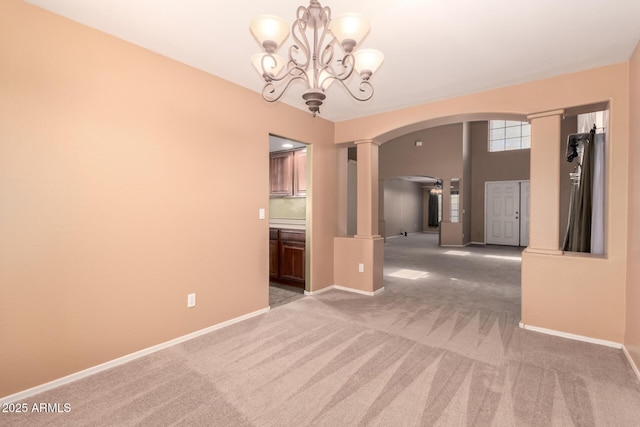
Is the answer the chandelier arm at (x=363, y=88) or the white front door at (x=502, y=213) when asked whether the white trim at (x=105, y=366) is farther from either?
the white front door at (x=502, y=213)

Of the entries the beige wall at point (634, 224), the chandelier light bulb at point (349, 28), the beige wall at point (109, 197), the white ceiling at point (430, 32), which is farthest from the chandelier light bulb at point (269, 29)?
the beige wall at point (634, 224)

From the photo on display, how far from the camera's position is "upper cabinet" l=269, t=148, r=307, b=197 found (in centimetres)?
462

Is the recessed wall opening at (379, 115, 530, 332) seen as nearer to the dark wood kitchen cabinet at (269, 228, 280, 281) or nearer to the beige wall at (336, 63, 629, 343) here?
the dark wood kitchen cabinet at (269, 228, 280, 281)

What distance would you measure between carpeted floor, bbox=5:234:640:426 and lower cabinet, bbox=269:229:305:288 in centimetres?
104

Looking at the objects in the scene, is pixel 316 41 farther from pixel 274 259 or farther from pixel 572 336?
pixel 274 259

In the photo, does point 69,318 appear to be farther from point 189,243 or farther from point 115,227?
point 189,243

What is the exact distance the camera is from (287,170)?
4.84 meters

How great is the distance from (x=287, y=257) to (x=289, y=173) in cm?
129

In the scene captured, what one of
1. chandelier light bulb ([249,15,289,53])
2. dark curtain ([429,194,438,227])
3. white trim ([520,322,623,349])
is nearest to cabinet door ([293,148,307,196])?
chandelier light bulb ([249,15,289,53])

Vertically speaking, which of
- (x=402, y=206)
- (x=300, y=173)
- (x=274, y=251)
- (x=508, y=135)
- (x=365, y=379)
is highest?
(x=508, y=135)

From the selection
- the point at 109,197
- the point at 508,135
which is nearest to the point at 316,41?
the point at 109,197

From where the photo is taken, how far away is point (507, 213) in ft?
31.8

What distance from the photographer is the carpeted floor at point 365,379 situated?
70.0 inches

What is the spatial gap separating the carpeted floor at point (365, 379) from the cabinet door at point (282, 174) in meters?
2.07
